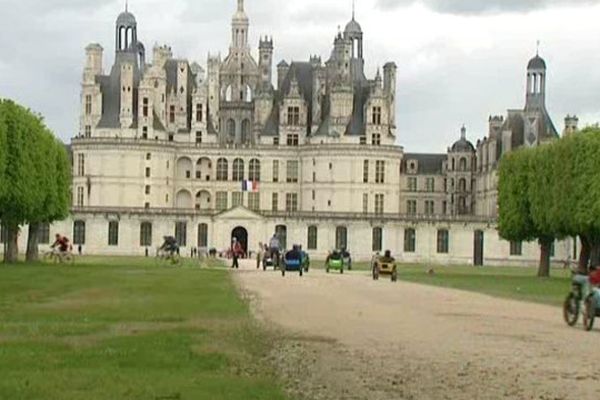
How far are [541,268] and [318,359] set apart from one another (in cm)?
6056

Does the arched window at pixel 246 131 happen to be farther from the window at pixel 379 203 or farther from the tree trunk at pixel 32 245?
the tree trunk at pixel 32 245

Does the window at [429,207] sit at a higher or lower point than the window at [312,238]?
higher

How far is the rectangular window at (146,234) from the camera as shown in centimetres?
12825

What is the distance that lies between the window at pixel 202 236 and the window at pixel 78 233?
394 inches

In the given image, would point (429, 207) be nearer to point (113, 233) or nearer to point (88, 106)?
point (88, 106)

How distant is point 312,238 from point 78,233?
20.2 metres

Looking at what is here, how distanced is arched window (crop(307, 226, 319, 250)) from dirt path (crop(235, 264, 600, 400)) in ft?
290

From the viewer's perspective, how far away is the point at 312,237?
130 meters

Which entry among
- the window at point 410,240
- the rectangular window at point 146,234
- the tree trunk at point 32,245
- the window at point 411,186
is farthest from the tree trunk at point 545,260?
the window at point 411,186

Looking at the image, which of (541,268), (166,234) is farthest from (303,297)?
(166,234)

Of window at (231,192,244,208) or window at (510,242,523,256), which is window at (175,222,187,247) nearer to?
window at (231,192,244,208)

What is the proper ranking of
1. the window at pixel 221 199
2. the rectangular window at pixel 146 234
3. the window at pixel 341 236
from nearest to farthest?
1. the rectangular window at pixel 146 234
2. the window at pixel 341 236
3. the window at pixel 221 199

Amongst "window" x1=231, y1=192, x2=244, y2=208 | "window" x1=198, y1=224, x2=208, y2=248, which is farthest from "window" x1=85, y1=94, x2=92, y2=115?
"window" x1=198, y1=224, x2=208, y2=248

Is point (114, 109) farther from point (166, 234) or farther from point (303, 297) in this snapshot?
point (303, 297)
